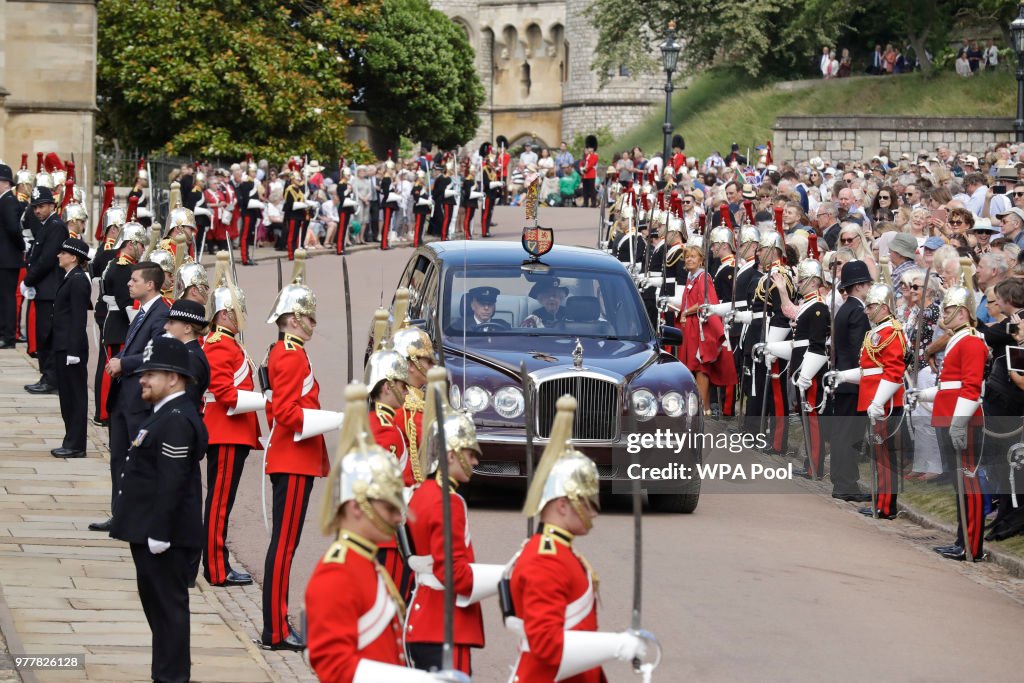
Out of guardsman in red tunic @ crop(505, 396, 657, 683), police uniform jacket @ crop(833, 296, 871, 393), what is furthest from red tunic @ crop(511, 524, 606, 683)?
police uniform jacket @ crop(833, 296, 871, 393)

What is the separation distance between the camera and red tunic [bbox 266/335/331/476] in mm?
8961

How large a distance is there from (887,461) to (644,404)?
2.01 m

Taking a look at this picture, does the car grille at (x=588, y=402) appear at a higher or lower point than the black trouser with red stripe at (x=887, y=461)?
higher

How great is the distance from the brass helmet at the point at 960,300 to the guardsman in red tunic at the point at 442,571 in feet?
19.3

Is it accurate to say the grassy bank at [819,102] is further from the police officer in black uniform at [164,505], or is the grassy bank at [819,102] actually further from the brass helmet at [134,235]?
the police officer in black uniform at [164,505]

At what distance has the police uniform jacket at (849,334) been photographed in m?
13.9

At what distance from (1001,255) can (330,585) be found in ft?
30.9

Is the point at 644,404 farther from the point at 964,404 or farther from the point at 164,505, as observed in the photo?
the point at 164,505

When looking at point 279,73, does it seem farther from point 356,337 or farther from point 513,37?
point 513,37

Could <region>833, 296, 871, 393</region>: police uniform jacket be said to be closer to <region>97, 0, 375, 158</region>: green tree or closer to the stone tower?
<region>97, 0, 375, 158</region>: green tree

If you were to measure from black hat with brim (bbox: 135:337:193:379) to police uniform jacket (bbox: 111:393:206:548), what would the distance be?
0.14 m

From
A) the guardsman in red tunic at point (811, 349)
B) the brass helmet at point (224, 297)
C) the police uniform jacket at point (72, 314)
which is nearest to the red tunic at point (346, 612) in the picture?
the brass helmet at point (224, 297)

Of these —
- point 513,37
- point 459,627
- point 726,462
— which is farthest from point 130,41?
point 513,37

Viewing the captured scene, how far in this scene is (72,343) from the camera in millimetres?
14117
